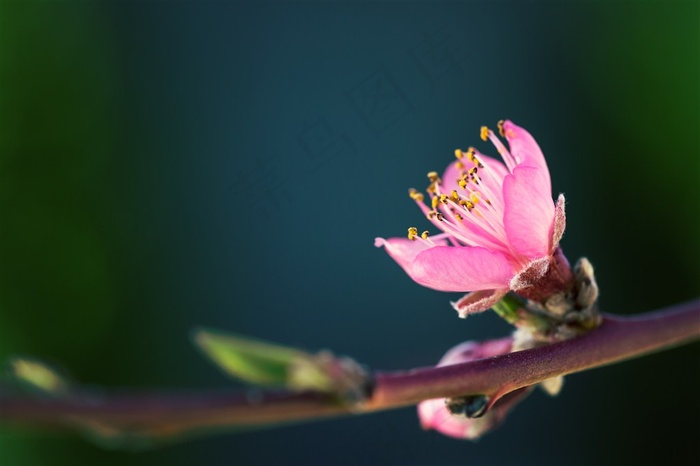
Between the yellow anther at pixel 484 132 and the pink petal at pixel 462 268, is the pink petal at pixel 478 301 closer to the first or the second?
the pink petal at pixel 462 268

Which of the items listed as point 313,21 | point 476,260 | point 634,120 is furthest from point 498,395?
point 313,21

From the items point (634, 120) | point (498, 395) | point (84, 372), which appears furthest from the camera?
point (84, 372)

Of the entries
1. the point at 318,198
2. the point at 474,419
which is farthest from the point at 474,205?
the point at 318,198

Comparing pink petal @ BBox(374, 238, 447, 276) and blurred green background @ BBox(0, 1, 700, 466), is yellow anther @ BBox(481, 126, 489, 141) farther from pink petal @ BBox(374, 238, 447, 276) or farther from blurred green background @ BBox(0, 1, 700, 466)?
blurred green background @ BBox(0, 1, 700, 466)

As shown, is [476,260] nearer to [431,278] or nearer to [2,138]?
[431,278]

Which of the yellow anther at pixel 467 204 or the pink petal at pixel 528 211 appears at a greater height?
the yellow anther at pixel 467 204

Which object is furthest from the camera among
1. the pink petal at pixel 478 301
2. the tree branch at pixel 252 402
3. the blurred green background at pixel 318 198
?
the blurred green background at pixel 318 198

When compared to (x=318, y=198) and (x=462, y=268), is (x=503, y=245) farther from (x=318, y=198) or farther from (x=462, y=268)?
(x=318, y=198)

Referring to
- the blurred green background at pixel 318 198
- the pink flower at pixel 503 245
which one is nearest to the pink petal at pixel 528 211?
the pink flower at pixel 503 245

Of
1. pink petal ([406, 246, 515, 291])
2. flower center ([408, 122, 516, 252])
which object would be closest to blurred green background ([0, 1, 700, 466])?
flower center ([408, 122, 516, 252])
